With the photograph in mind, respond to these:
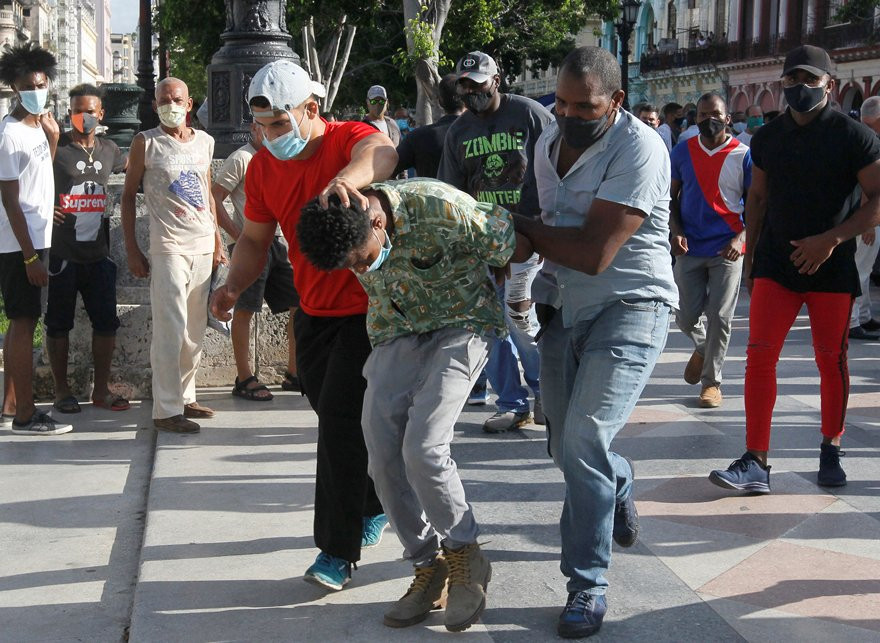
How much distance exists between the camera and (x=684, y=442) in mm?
6766

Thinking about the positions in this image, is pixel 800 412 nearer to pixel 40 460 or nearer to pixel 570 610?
pixel 570 610

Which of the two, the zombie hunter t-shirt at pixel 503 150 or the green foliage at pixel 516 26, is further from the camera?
the green foliage at pixel 516 26

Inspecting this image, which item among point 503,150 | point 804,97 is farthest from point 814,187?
point 503,150

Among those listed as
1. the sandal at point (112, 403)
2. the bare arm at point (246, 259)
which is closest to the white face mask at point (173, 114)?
the sandal at point (112, 403)

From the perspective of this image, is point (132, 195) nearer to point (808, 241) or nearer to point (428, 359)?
point (428, 359)

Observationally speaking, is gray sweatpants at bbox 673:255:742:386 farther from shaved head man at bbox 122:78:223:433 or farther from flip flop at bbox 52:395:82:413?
flip flop at bbox 52:395:82:413

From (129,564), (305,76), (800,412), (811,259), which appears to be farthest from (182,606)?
(800,412)

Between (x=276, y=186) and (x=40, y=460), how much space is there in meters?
2.91

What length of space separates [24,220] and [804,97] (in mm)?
4230

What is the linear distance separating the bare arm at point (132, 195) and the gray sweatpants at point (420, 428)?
3.45 m

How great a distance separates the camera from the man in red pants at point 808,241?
18.4ft

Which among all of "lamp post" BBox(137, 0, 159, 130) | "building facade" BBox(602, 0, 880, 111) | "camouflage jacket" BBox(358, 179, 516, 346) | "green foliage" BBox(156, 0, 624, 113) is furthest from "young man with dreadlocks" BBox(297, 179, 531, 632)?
"building facade" BBox(602, 0, 880, 111)

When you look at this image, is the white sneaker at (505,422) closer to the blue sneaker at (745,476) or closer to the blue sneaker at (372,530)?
the blue sneaker at (745,476)

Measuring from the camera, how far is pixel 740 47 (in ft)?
163
